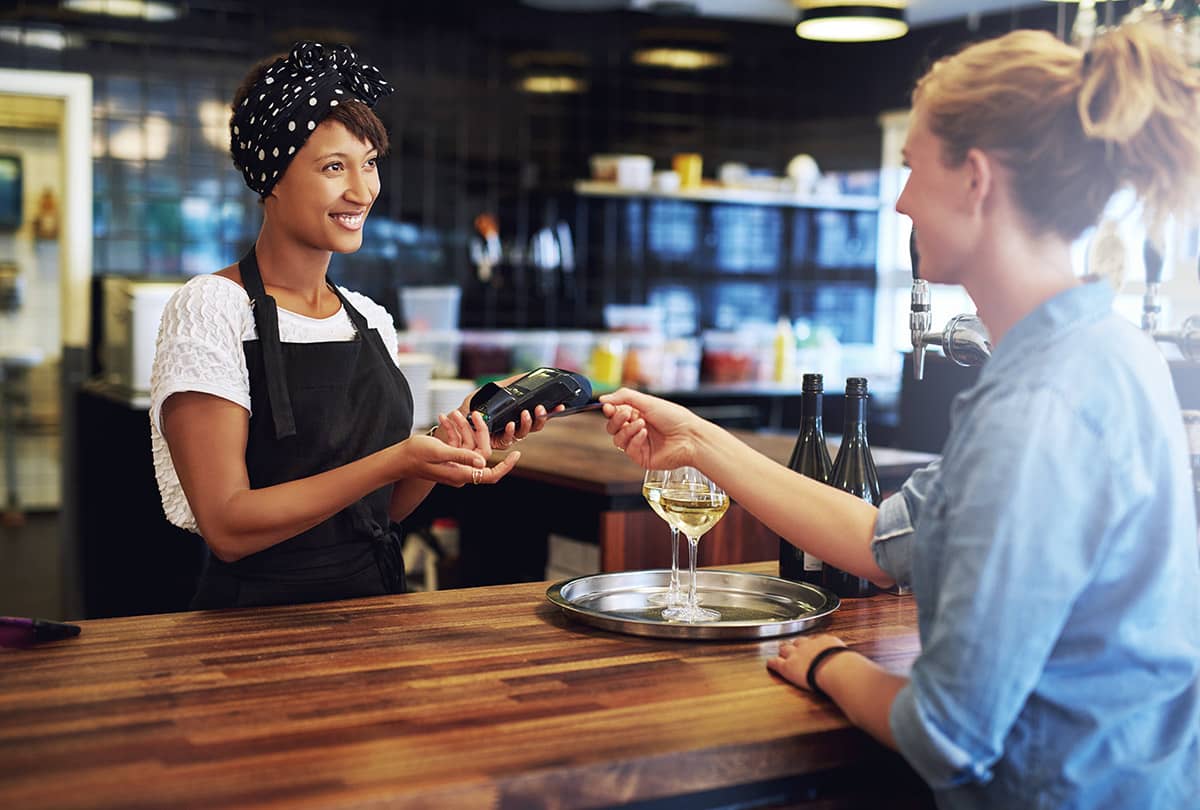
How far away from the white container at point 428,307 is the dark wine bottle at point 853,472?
14.7ft

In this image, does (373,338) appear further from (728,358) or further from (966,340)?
(728,358)

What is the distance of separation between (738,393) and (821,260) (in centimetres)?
139

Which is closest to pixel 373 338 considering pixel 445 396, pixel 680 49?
pixel 445 396

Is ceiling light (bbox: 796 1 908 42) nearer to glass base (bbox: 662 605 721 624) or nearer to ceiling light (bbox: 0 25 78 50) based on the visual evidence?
glass base (bbox: 662 605 721 624)

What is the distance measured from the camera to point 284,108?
6.43 feet

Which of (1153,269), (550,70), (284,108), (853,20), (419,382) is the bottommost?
(419,382)

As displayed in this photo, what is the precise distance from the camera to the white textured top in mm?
1856

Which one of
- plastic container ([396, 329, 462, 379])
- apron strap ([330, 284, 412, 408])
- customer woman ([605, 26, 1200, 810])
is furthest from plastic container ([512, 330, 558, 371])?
customer woman ([605, 26, 1200, 810])

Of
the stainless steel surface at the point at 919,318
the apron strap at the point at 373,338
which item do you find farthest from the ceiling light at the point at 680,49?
the stainless steel surface at the point at 919,318

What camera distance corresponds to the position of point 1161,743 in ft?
4.09

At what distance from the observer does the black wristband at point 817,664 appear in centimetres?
145

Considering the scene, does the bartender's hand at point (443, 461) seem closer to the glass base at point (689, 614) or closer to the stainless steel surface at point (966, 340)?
the glass base at point (689, 614)

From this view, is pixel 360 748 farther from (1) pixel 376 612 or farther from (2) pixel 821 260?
(2) pixel 821 260

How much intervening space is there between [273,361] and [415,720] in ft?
2.69
